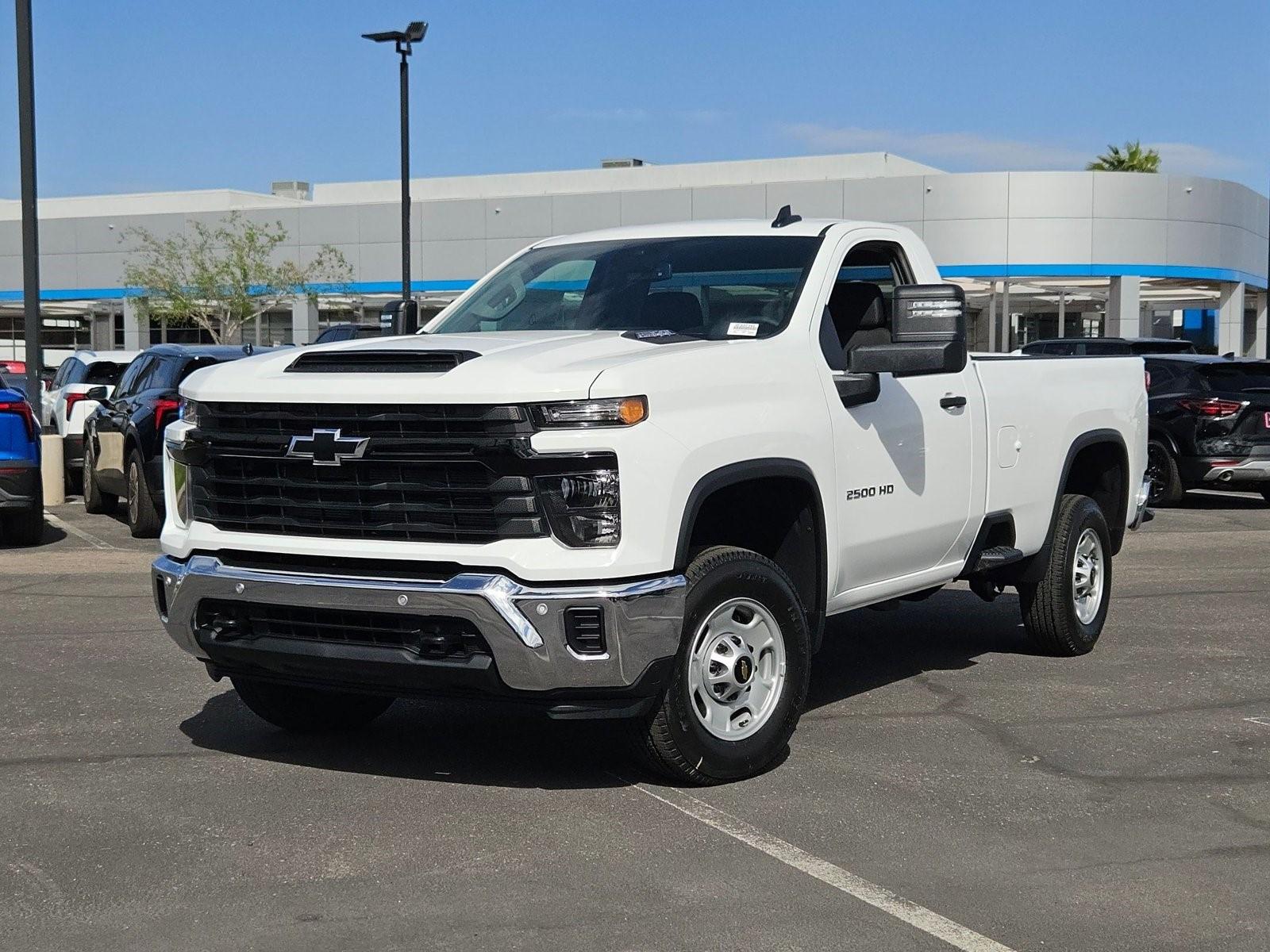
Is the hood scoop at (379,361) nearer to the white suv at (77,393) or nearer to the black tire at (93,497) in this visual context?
the black tire at (93,497)

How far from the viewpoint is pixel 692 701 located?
582 centimetres

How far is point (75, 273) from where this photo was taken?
57312 mm

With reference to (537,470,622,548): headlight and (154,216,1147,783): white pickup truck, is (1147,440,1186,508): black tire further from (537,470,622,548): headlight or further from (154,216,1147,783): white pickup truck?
(537,470,622,548): headlight

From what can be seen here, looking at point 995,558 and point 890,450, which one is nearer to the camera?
point 890,450

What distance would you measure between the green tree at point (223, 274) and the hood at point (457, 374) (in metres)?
43.7

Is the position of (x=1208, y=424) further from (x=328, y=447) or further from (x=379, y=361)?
(x=328, y=447)

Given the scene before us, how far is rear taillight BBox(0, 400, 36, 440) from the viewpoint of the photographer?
1340cm

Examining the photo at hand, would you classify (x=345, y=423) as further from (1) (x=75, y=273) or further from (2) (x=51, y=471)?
(1) (x=75, y=273)

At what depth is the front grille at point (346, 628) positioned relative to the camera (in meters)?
5.54

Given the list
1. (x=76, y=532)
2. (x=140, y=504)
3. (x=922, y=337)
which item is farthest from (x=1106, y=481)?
(x=76, y=532)

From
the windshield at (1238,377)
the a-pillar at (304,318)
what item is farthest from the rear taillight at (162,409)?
the a-pillar at (304,318)

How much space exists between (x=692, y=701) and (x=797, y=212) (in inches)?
1511

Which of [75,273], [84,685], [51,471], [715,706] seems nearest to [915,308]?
[715,706]

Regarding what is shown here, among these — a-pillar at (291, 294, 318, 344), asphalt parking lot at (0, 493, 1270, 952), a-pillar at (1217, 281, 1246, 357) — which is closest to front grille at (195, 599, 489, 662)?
asphalt parking lot at (0, 493, 1270, 952)
